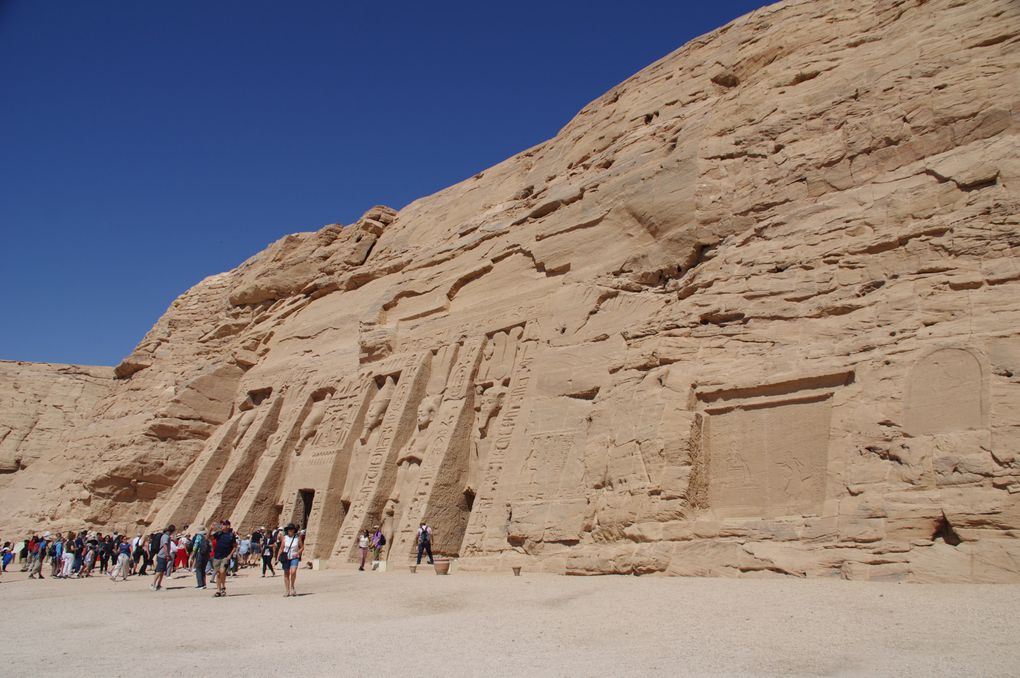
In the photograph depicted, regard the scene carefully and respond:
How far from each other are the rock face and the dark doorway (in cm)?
9

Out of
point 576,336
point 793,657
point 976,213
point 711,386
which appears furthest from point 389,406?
point 793,657

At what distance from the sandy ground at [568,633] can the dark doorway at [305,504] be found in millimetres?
9275

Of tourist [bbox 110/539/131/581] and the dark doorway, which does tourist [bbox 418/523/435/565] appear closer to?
the dark doorway

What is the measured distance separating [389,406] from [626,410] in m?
7.85

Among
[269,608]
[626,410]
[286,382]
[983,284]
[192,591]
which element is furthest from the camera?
[286,382]

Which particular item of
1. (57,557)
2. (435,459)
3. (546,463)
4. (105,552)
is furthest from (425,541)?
Answer: (57,557)

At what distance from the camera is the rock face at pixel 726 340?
8.71 meters

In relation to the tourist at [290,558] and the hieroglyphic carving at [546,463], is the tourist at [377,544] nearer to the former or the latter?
the hieroglyphic carving at [546,463]

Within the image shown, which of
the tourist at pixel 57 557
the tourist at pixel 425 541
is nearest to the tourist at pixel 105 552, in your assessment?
the tourist at pixel 57 557

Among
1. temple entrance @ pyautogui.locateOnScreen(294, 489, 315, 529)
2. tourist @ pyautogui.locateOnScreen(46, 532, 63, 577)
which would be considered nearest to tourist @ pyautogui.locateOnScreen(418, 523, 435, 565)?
temple entrance @ pyautogui.locateOnScreen(294, 489, 315, 529)

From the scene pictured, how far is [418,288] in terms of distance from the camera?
20.5 metres

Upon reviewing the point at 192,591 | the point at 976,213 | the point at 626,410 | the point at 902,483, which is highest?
the point at 976,213

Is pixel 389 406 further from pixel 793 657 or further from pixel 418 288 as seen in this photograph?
pixel 793 657

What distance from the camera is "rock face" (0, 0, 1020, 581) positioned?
28.6 feet
